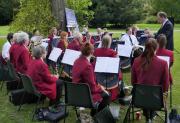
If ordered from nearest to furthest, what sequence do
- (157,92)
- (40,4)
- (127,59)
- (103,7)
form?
(157,92)
(127,59)
(40,4)
(103,7)

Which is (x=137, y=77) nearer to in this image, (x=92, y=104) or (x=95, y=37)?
(x=92, y=104)

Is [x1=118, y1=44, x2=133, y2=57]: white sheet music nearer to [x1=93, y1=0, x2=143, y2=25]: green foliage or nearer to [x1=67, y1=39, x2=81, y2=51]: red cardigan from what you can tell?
[x1=67, y1=39, x2=81, y2=51]: red cardigan

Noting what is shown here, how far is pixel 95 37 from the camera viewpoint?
1476 centimetres

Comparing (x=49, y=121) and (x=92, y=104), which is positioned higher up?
(x=92, y=104)

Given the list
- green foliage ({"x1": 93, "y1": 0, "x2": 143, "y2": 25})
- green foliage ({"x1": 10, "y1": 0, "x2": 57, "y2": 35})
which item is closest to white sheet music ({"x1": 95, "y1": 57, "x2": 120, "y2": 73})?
green foliage ({"x1": 10, "y1": 0, "x2": 57, "y2": 35})

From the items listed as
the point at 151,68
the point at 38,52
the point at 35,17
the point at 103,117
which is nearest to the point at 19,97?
the point at 38,52

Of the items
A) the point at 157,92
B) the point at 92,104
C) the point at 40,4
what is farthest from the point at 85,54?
the point at 40,4

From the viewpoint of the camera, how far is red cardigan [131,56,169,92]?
6426 mm

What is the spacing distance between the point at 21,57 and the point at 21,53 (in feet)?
0.39

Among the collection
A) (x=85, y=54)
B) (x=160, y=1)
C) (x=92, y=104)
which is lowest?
(x=160, y=1)

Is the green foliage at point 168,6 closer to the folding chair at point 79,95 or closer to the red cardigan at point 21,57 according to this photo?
the red cardigan at point 21,57

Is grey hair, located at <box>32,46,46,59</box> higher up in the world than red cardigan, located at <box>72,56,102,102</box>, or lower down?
higher up

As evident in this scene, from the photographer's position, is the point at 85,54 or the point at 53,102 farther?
the point at 53,102

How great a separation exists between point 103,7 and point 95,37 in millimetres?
30155
